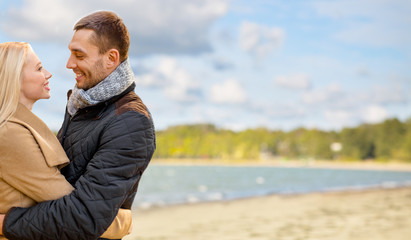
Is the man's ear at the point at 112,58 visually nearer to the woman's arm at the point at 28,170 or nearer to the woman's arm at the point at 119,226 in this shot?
the woman's arm at the point at 28,170

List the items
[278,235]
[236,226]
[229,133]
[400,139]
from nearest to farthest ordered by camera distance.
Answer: [278,235]
[236,226]
[400,139]
[229,133]

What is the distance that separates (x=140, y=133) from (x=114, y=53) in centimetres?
35

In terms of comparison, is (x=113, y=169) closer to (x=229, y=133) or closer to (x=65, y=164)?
(x=65, y=164)

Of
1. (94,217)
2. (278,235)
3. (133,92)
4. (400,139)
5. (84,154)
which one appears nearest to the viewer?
(94,217)

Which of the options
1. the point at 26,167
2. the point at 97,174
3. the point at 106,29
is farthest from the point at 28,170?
the point at 106,29

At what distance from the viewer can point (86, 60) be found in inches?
74.3

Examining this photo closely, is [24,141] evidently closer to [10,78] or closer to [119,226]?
[10,78]

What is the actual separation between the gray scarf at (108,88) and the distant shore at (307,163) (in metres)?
79.2

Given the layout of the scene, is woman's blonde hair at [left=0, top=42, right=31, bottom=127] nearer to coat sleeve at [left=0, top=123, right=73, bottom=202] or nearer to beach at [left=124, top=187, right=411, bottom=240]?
coat sleeve at [left=0, top=123, right=73, bottom=202]

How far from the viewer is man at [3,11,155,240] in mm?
1687

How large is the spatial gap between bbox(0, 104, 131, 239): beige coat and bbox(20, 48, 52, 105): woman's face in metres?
0.06

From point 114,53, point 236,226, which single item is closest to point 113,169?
point 114,53

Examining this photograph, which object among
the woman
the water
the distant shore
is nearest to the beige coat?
the woman

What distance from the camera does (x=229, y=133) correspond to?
12281 cm
